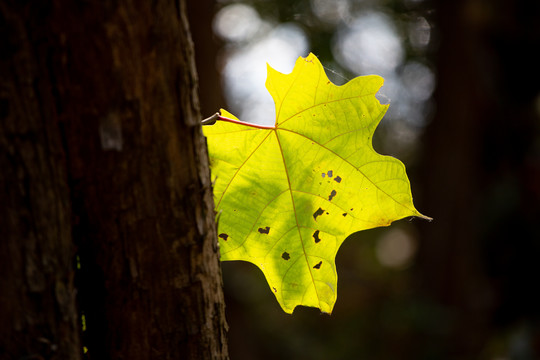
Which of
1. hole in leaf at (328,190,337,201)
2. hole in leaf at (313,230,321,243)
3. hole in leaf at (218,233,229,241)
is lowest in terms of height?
hole in leaf at (313,230,321,243)

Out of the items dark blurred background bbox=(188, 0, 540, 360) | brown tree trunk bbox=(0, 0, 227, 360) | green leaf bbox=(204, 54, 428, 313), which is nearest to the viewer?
brown tree trunk bbox=(0, 0, 227, 360)

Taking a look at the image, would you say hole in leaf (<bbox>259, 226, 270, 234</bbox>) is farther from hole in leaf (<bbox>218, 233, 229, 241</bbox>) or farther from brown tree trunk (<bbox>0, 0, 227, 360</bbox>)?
brown tree trunk (<bbox>0, 0, 227, 360</bbox>)

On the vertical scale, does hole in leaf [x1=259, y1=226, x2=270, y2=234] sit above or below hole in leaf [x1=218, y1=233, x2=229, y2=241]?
above

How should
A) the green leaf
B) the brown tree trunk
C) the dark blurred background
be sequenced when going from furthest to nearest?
1. the dark blurred background
2. the green leaf
3. the brown tree trunk

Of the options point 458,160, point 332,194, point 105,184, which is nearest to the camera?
point 105,184

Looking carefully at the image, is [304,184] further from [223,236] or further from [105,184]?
[105,184]

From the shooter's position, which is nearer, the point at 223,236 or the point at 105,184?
the point at 105,184

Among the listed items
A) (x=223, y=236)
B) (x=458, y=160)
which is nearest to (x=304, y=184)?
(x=223, y=236)

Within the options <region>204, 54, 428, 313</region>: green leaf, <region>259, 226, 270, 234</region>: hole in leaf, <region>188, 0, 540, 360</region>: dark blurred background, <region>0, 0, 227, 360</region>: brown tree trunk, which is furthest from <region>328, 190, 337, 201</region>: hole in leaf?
<region>188, 0, 540, 360</region>: dark blurred background
